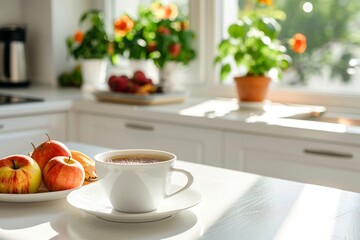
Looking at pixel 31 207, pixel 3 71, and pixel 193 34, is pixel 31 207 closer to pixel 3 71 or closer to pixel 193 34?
pixel 193 34

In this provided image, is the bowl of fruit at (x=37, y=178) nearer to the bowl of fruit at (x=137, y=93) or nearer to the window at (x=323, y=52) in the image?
the bowl of fruit at (x=137, y=93)

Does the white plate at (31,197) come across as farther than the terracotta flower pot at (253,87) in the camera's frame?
No

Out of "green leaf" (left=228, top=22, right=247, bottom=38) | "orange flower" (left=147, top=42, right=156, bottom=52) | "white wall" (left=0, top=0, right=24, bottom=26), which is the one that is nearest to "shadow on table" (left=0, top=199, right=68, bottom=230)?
"green leaf" (left=228, top=22, right=247, bottom=38)

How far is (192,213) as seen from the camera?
0.98 metres

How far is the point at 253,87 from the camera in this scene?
255cm

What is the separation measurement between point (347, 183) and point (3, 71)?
7.20 ft

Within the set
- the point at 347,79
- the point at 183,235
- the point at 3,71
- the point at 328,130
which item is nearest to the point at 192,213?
the point at 183,235

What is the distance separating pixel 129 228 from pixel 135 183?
0.07 m

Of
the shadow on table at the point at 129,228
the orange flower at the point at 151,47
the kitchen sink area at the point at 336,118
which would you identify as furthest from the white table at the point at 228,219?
the orange flower at the point at 151,47

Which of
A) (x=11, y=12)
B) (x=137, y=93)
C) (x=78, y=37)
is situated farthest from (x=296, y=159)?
(x=11, y=12)

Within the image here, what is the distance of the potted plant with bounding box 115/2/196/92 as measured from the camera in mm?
2895

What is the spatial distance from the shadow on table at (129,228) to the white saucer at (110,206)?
0.01 metres

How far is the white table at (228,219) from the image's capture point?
2.88 ft

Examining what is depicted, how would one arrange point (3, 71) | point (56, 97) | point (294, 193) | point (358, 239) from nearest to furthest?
point (358, 239)
point (294, 193)
point (56, 97)
point (3, 71)
